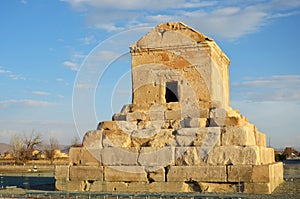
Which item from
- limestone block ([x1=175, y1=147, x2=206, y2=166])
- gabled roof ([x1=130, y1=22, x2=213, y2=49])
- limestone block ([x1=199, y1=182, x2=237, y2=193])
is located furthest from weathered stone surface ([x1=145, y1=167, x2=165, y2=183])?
gabled roof ([x1=130, y1=22, x2=213, y2=49])

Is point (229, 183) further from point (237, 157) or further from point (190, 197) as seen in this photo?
point (190, 197)

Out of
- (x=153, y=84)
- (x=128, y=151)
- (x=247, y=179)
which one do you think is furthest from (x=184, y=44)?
(x=247, y=179)

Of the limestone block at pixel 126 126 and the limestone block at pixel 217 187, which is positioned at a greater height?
the limestone block at pixel 126 126

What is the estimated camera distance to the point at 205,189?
40.2 ft

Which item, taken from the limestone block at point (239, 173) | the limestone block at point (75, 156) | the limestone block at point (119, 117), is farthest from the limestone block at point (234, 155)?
the limestone block at point (75, 156)

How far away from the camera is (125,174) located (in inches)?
511

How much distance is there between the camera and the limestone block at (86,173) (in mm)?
13242

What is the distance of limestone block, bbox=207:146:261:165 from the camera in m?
12.0

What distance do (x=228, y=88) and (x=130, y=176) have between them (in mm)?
5934

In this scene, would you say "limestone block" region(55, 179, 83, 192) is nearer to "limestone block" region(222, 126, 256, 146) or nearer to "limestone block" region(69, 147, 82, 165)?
"limestone block" region(69, 147, 82, 165)

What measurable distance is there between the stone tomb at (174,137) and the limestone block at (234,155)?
0.08 ft

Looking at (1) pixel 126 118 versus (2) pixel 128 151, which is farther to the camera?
(1) pixel 126 118

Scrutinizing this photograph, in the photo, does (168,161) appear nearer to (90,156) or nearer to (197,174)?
(197,174)

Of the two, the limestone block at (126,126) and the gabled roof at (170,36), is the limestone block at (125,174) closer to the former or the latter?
the limestone block at (126,126)
